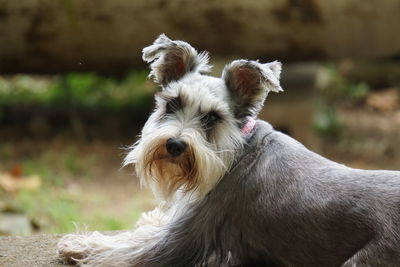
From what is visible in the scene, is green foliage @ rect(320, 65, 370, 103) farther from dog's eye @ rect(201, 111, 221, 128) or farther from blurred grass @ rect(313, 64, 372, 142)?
Answer: dog's eye @ rect(201, 111, 221, 128)

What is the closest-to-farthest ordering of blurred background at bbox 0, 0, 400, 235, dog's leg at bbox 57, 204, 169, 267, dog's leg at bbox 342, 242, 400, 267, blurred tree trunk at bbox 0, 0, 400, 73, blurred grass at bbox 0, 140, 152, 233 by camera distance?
dog's leg at bbox 342, 242, 400, 267, dog's leg at bbox 57, 204, 169, 267, blurred grass at bbox 0, 140, 152, 233, blurred background at bbox 0, 0, 400, 235, blurred tree trunk at bbox 0, 0, 400, 73

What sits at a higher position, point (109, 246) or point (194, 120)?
point (194, 120)

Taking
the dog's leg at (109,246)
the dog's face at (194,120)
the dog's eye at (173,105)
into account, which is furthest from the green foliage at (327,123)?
the dog's eye at (173,105)

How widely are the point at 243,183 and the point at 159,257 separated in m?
0.62

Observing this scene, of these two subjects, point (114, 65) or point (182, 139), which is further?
point (114, 65)

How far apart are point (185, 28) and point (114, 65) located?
3.68ft

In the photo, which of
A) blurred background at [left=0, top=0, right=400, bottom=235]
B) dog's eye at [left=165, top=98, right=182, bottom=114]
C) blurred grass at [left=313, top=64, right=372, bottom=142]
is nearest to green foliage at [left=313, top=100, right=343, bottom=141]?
blurred grass at [left=313, top=64, right=372, bottom=142]

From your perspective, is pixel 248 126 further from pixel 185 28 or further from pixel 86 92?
pixel 86 92

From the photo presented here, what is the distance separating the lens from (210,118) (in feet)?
12.9

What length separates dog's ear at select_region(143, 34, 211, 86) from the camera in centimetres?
415

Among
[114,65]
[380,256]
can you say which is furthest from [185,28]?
[380,256]

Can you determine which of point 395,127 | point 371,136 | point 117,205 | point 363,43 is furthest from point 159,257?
point 395,127

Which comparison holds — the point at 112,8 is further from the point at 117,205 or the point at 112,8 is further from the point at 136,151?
the point at 136,151

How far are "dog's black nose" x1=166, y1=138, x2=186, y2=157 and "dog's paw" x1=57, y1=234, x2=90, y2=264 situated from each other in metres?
0.99
